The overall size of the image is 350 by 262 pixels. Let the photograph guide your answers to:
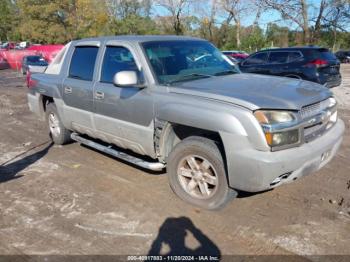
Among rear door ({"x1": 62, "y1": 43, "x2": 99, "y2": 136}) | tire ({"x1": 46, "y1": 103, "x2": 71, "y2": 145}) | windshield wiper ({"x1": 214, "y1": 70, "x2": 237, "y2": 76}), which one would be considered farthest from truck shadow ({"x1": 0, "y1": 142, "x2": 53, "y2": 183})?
windshield wiper ({"x1": 214, "y1": 70, "x2": 237, "y2": 76})

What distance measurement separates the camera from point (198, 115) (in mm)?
3693

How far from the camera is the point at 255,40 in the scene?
43688mm

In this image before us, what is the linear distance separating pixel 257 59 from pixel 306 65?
2023 millimetres

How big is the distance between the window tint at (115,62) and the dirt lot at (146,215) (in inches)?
53.0

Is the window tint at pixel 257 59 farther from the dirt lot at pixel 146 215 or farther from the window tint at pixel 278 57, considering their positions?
the dirt lot at pixel 146 215

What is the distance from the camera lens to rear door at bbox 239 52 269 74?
41.8 feet

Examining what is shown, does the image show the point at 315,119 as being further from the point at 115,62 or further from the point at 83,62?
the point at 83,62

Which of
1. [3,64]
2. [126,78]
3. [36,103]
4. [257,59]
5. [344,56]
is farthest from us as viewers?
[344,56]

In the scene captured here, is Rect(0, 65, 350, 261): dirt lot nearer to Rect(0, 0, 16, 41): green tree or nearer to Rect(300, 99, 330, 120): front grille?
Rect(300, 99, 330, 120): front grille

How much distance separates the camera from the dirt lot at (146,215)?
11.0ft

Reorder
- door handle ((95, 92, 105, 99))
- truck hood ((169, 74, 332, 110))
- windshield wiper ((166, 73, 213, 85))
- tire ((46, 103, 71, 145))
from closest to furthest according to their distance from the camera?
truck hood ((169, 74, 332, 110)), windshield wiper ((166, 73, 213, 85)), door handle ((95, 92, 105, 99)), tire ((46, 103, 71, 145))

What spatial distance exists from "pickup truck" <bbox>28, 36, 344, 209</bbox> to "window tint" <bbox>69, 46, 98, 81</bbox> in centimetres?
2

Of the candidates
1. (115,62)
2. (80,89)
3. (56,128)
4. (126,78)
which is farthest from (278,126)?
(56,128)

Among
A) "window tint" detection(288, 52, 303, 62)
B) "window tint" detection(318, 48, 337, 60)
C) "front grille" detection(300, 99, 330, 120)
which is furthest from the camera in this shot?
"window tint" detection(288, 52, 303, 62)
